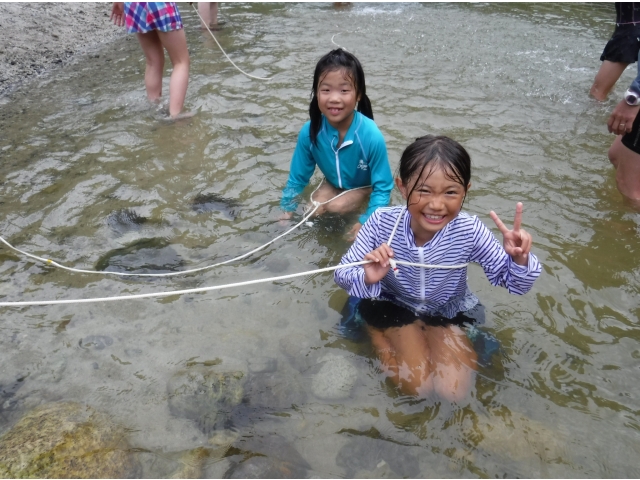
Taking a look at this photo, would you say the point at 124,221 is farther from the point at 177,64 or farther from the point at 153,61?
the point at 153,61

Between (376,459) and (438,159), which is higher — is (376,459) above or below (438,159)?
below

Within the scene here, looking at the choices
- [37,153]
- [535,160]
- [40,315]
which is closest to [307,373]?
[40,315]

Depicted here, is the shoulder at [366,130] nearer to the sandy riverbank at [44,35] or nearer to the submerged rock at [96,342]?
the submerged rock at [96,342]

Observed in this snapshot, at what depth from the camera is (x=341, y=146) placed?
351cm

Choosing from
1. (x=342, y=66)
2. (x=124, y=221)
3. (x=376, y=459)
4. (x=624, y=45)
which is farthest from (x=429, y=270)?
(x=624, y=45)

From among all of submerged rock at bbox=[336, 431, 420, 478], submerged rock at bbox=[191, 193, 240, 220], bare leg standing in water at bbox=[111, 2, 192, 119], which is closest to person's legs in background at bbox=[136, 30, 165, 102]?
bare leg standing in water at bbox=[111, 2, 192, 119]

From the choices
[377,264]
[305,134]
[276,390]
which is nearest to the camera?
[377,264]

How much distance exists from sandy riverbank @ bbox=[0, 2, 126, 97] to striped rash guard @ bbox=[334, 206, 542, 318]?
17.3 feet

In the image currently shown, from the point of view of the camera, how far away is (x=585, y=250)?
11.0ft

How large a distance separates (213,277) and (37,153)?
8.06 feet

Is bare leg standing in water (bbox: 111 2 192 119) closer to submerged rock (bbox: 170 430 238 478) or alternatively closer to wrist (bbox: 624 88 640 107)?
wrist (bbox: 624 88 640 107)

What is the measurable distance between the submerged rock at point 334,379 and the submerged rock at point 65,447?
33.1 inches

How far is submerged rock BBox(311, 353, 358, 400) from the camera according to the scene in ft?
7.95

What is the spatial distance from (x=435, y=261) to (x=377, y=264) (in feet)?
1.07
